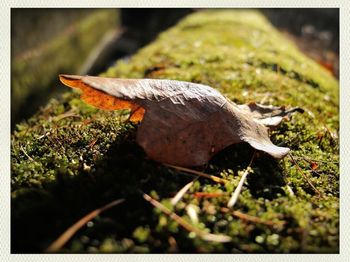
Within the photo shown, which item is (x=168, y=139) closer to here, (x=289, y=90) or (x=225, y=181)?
(x=225, y=181)

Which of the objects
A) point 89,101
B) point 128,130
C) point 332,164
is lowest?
point 332,164

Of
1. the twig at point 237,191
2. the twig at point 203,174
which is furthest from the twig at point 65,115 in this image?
the twig at point 237,191

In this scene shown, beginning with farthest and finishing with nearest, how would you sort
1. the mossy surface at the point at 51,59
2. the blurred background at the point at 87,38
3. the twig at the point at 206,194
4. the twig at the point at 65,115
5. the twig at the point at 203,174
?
the blurred background at the point at 87,38 → the mossy surface at the point at 51,59 → the twig at the point at 65,115 → the twig at the point at 203,174 → the twig at the point at 206,194

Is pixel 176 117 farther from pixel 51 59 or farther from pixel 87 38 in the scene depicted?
pixel 87 38

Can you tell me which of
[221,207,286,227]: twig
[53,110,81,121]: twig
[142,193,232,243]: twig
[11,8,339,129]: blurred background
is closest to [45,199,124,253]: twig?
[142,193,232,243]: twig

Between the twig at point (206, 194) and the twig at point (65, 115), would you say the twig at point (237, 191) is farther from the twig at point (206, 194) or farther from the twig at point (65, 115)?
the twig at point (65, 115)

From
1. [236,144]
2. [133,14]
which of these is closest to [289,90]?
[236,144]

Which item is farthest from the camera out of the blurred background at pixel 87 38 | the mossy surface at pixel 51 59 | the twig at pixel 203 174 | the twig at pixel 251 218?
the blurred background at pixel 87 38
